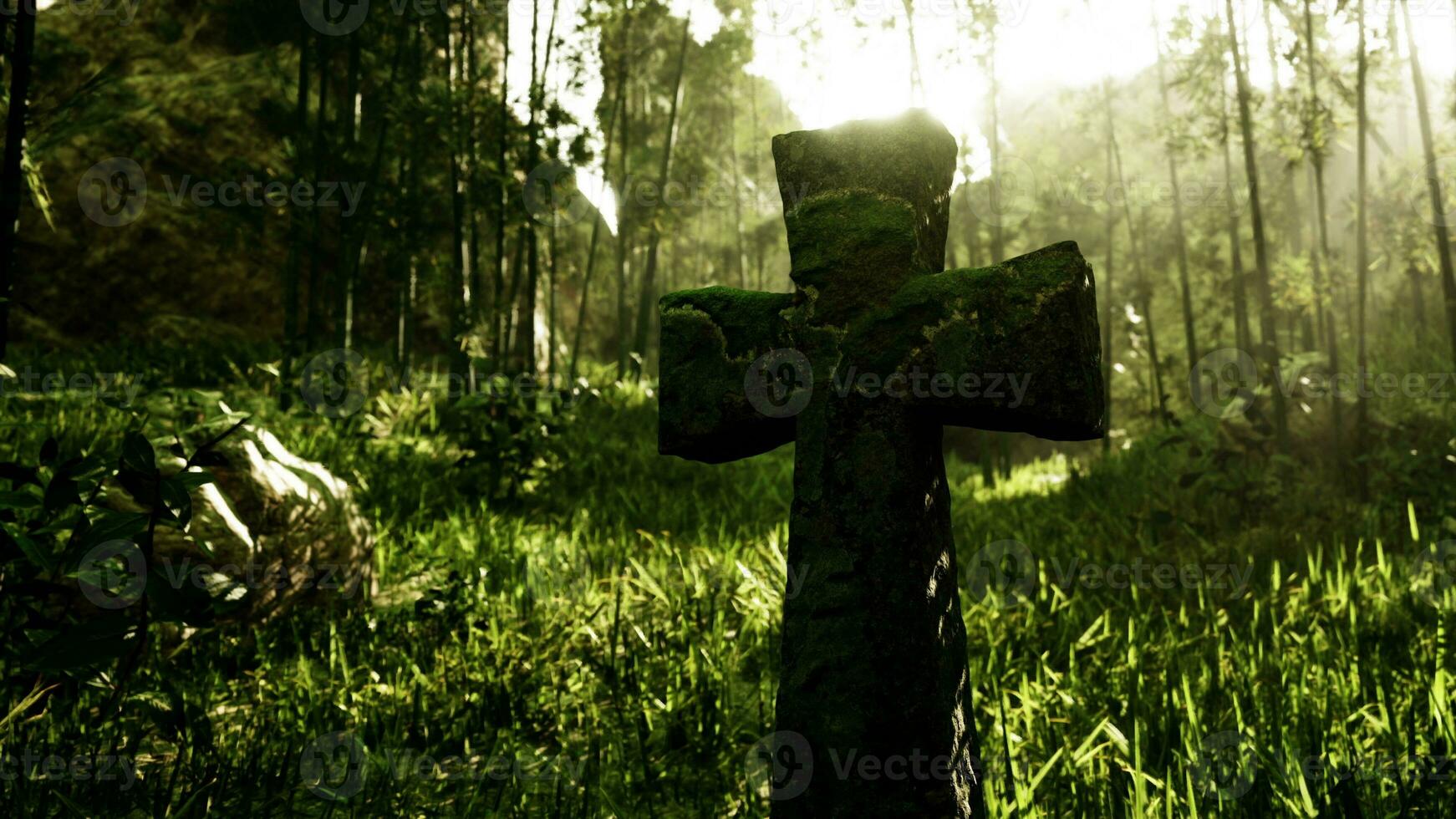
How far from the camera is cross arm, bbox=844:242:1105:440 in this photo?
5.32 feet

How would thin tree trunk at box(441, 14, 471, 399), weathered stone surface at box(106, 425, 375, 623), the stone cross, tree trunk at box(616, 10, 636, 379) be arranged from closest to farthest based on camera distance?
the stone cross
weathered stone surface at box(106, 425, 375, 623)
thin tree trunk at box(441, 14, 471, 399)
tree trunk at box(616, 10, 636, 379)

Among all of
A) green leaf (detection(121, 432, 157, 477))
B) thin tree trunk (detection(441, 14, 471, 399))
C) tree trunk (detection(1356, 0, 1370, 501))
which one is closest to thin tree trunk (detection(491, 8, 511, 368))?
thin tree trunk (detection(441, 14, 471, 399))

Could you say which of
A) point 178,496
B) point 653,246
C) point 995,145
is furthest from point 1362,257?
point 178,496

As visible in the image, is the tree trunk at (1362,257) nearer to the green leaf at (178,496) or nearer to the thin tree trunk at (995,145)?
the thin tree trunk at (995,145)

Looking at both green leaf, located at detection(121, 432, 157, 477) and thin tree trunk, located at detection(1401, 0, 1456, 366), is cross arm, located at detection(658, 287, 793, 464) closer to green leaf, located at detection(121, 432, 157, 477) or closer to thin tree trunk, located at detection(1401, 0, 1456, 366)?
green leaf, located at detection(121, 432, 157, 477)

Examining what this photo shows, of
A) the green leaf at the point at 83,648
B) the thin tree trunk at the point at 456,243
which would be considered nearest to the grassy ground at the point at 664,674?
the green leaf at the point at 83,648

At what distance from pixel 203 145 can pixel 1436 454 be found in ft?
45.2

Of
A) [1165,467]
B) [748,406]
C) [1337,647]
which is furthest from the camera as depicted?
[1165,467]

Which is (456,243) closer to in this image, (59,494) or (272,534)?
(272,534)

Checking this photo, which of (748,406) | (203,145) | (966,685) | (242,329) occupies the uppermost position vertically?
(203,145)

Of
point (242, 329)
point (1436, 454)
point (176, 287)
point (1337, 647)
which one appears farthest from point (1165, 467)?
point (176, 287)

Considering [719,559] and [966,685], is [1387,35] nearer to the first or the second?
[719,559]

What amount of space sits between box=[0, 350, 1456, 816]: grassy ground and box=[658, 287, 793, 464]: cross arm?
0.99m

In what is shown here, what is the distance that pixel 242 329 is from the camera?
10.9 m
